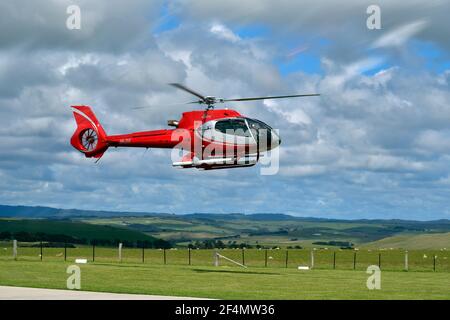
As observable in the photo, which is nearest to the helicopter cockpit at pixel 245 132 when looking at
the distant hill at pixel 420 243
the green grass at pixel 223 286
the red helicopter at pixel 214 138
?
the red helicopter at pixel 214 138

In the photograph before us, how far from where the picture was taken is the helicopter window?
39.0 m

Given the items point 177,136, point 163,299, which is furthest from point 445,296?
point 177,136

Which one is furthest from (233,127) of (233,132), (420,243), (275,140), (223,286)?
(420,243)

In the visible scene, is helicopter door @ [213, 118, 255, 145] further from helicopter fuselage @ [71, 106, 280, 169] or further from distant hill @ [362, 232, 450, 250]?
distant hill @ [362, 232, 450, 250]

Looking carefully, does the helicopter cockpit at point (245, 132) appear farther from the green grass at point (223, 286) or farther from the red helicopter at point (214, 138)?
the green grass at point (223, 286)

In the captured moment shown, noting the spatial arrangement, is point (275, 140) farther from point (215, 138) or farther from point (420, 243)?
point (420, 243)

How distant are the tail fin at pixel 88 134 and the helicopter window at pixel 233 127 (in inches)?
370

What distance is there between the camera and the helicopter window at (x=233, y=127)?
38969 millimetres

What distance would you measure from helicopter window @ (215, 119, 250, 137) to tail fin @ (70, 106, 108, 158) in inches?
370

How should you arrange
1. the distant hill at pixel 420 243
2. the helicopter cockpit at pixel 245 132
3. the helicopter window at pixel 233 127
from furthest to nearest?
the distant hill at pixel 420 243, the helicopter window at pixel 233 127, the helicopter cockpit at pixel 245 132

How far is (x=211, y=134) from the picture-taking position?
39.6 metres

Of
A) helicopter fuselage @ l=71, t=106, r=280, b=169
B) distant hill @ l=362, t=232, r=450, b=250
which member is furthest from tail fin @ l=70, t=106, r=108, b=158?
distant hill @ l=362, t=232, r=450, b=250
